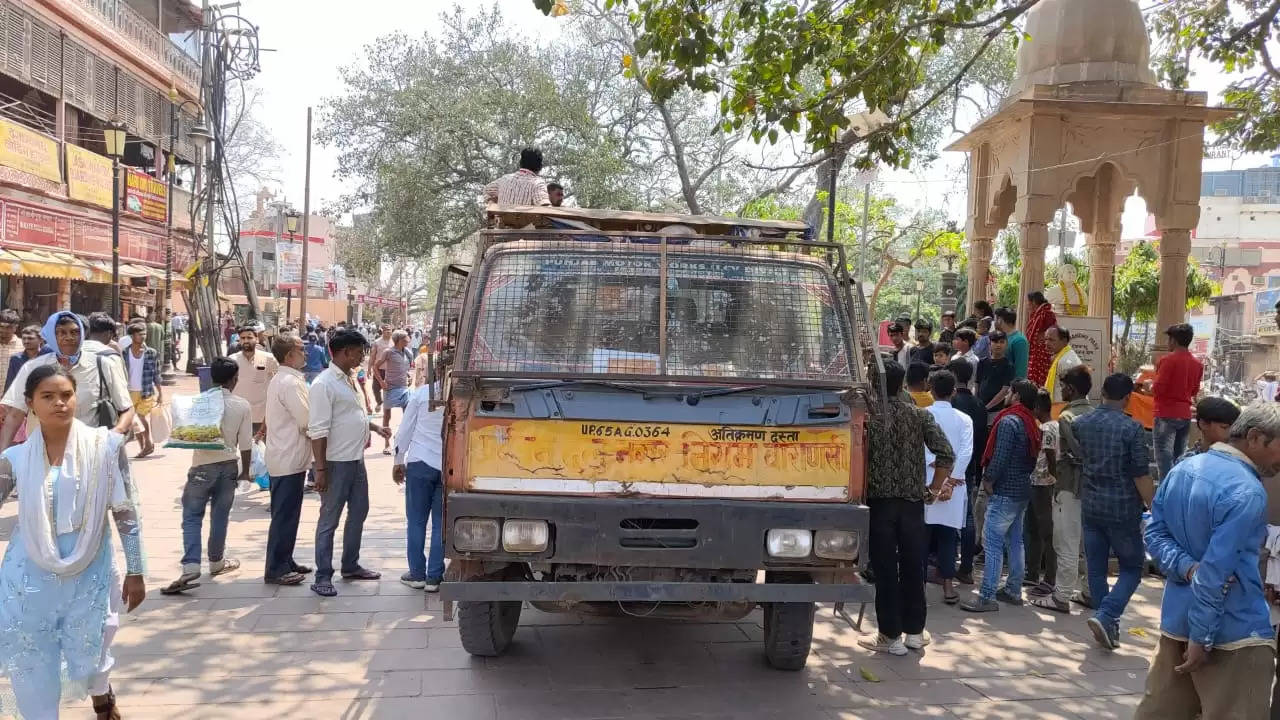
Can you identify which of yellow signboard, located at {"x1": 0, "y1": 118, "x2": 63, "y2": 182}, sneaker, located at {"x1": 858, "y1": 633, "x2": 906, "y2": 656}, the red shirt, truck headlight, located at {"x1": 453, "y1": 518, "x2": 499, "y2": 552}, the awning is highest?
yellow signboard, located at {"x1": 0, "y1": 118, "x2": 63, "y2": 182}

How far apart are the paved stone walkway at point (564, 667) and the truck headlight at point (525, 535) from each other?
2.71 ft

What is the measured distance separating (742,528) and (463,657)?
1.97 metres

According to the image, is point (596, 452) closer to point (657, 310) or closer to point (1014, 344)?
point (657, 310)

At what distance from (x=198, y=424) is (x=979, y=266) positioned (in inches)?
380

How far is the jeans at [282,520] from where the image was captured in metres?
7.03

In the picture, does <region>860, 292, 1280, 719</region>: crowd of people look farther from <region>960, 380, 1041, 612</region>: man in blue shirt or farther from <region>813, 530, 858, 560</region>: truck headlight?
<region>813, 530, 858, 560</region>: truck headlight

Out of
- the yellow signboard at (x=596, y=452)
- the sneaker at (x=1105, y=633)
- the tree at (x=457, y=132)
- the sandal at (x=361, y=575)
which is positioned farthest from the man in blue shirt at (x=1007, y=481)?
the tree at (x=457, y=132)

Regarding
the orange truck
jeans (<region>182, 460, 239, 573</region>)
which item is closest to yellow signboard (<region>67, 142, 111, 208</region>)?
jeans (<region>182, 460, 239, 573</region>)

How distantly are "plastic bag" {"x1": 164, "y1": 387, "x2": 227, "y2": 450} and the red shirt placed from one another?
8.69 m

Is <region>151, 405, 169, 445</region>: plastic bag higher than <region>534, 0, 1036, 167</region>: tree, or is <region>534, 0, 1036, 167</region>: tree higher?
<region>534, 0, 1036, 167</region>: tree

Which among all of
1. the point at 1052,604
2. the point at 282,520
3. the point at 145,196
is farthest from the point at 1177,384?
the point at 145,196

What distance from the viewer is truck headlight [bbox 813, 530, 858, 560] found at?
474cm

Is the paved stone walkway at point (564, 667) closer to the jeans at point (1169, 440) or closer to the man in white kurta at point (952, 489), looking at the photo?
the man in white kurta at point (952, 489)

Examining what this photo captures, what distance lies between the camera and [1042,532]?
7559mm
